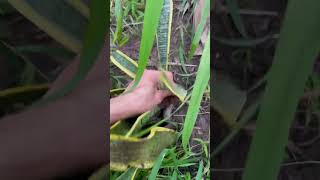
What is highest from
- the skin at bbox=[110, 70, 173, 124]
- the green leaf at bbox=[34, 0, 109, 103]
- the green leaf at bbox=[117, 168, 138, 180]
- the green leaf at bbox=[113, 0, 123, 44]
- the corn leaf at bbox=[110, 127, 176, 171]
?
the green leaf at bbox=[113, 0, 123, 44]

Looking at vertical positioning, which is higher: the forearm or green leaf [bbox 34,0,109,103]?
green leaf [bbox 34,0,109,103]

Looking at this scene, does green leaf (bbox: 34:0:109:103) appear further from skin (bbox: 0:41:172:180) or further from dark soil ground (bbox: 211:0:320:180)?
dark soil ground (bbox: 211:0:320:180)

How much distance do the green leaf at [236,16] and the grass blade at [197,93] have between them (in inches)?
2.3

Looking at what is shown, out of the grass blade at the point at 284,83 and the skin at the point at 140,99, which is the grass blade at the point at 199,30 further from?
the grass blade at the point at 284,83

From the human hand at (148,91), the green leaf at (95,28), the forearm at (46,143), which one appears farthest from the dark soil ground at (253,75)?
the green leaf at (95,28)

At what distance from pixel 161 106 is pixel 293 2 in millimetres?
429

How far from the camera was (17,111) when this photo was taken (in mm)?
598

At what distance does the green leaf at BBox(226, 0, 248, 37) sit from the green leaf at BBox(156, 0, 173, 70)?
108 mm

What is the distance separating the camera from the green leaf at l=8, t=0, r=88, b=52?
58cm

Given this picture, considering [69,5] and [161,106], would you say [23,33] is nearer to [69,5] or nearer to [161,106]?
[69,5]

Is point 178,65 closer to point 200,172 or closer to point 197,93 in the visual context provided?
point 197,93

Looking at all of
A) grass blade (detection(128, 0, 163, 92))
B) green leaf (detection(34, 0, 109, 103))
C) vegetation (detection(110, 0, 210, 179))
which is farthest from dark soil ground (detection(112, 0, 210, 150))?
green leaf (detection(34, 0, 109, 103))

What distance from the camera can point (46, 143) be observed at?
2.04ft

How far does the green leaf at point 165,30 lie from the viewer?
0.73 meters
